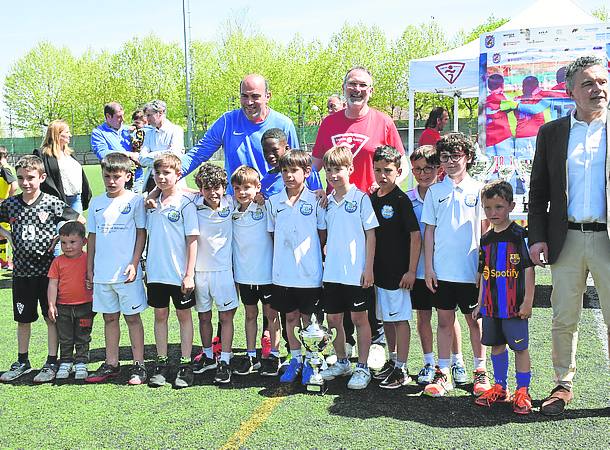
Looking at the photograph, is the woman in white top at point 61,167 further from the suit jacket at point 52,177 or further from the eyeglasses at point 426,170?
the eyeglasses at point 426,170

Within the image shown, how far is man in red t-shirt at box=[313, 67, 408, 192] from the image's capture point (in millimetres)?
4992

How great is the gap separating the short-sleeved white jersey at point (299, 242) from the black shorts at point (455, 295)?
34.8 inches

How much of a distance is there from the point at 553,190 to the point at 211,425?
2.64 meters

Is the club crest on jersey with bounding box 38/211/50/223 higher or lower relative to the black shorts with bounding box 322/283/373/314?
higher

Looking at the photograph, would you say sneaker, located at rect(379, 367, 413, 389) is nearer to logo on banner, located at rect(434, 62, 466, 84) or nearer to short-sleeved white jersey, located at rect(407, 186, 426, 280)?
short-sleeved white jersey, located at rect(407, 186, 426, 280)

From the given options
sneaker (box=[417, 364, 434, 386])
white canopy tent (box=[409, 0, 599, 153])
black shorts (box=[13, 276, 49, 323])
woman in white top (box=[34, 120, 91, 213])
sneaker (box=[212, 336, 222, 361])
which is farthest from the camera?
white canopy tent (box=[409, 0, 599, 153])

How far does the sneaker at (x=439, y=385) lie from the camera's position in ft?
14.5

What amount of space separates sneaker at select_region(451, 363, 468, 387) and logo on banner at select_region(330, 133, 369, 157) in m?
1.79

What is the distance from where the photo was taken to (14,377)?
5.00 meters

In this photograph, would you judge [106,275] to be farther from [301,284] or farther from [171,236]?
[301,284]

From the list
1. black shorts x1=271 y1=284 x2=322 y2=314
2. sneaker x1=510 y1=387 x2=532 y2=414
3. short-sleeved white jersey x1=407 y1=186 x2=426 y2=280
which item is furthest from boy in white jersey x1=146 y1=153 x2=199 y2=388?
sneaker x1=510 y1=387 x2=532 y2=414

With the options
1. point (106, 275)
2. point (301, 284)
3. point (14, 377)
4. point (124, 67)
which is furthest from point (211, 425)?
point (124, 67)

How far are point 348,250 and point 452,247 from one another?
0.73 metres

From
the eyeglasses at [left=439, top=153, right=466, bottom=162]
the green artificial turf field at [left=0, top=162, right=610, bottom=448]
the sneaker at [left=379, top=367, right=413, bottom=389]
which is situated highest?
the eyeglasses at [left=439, top=153, right=466, bottom=162]
